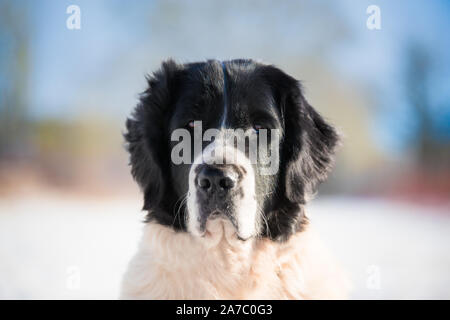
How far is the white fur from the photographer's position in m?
2.61

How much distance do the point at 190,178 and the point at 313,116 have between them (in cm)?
114

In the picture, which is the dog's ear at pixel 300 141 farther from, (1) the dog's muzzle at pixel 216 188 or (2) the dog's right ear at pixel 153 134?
(2) the dog's right ear at pixel 153 134

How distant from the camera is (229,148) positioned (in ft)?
8.25

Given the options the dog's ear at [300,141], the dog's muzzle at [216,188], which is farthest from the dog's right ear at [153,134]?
the dog's ear at [300,141]

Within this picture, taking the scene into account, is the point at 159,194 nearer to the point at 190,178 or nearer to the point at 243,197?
the point at 190,178

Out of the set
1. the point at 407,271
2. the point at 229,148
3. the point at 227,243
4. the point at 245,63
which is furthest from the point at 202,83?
the point at 407,271

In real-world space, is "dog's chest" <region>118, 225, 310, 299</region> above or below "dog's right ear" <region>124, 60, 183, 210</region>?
below

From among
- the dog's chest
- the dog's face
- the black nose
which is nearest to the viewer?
the black nose

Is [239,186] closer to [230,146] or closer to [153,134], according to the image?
[230,146]

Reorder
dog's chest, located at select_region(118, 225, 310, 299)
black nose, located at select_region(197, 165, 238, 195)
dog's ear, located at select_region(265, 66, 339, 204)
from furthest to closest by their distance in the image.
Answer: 1. dog's ear, located at select_region(265, 66, 339, 204)
2. dog's chest, located at select_region(118, 225, 310, 299)
3. black nose, located at select_region(197, 165, 238, 195)

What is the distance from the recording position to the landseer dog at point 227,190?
8.23 ft

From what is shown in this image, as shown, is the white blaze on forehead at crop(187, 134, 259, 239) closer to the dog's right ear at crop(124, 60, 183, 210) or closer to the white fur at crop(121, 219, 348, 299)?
the white fur at crop(121, 219, 348, 299)

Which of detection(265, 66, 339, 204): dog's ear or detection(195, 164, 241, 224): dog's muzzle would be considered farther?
detection(265, 66, 339, 204): dog's ear

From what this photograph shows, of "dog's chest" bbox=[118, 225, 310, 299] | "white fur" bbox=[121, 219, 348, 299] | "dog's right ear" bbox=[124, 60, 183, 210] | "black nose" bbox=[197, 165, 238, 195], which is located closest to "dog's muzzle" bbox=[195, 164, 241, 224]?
"black nose" bbox=[197, 165, 238, 195]
